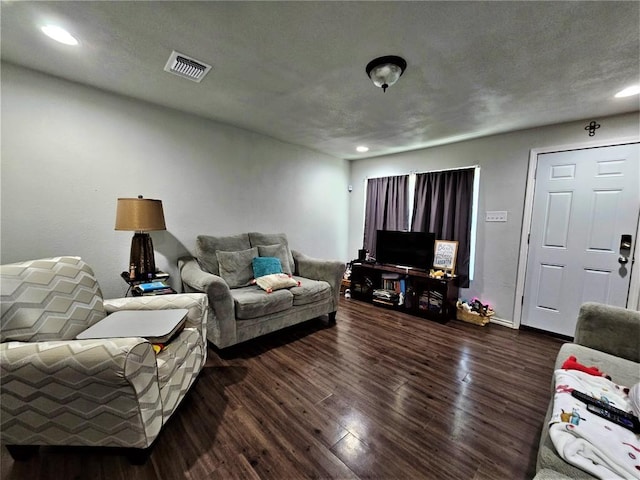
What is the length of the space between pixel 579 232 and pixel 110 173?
466cm

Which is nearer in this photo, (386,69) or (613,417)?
(613,417)

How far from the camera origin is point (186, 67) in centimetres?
186

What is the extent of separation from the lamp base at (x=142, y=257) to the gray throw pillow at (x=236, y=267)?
0.64m

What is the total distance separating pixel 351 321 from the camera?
3.16 metres

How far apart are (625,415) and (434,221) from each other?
285 centimetres

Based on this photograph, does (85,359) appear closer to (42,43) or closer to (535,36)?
(42,43)

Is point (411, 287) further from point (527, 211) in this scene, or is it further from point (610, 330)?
point (610, 330)

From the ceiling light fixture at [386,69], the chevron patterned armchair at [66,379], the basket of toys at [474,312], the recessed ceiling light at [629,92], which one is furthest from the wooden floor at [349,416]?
the recessed ceiling light at [629,92]

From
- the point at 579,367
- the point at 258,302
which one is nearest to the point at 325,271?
the point at 258,302

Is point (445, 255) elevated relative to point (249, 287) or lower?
elevated

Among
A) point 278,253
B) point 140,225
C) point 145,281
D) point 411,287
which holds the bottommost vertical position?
point 411,287

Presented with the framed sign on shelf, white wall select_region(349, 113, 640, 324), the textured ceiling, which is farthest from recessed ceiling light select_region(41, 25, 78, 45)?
the framed sign on shelf

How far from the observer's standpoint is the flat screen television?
352cm

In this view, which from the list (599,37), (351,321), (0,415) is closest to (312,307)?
(351,321)
